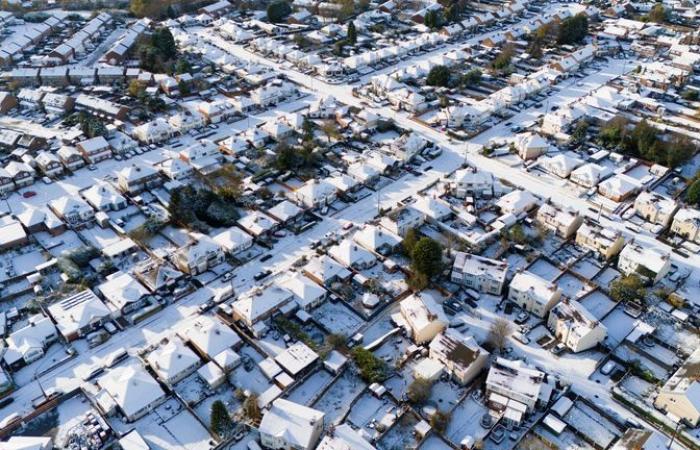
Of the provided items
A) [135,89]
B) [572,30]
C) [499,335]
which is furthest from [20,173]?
[572,30]

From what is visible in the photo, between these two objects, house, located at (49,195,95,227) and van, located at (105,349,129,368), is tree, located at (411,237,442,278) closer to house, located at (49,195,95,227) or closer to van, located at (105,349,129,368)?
van, located at (105,349,129,368)

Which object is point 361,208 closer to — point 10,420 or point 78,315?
point 78,315

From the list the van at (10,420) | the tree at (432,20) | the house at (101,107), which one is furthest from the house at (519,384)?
the tree at (432,20)

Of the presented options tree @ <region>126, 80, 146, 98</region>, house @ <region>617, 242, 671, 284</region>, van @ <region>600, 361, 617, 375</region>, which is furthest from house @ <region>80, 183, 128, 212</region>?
house @ <region>617, 242, 671, 284</region>

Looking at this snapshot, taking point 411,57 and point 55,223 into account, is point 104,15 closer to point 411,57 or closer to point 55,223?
point 411,57

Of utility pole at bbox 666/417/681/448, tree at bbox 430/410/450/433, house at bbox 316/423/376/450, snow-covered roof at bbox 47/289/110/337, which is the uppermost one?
snow-covered roof at bbox 47/289/110/337

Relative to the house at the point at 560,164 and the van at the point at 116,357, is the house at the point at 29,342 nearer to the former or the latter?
the van at the point at 116,357
